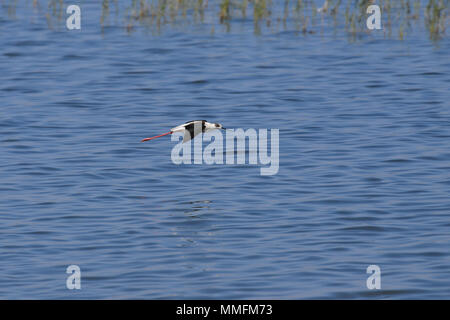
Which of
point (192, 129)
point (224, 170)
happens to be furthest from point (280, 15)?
point (192, 129)

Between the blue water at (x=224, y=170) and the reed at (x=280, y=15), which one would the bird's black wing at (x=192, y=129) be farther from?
the reed at (x=280, y=15)

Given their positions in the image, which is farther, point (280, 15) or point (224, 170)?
point (280, 15)

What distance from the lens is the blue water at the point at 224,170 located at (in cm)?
876

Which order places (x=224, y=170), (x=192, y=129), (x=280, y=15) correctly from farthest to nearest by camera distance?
(x=280, y=15)
(x=224, y=170)
(x=192, y=129)

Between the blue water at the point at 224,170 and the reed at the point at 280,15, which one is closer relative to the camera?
the blue water at the point at 224,170

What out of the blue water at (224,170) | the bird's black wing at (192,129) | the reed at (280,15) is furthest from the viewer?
the reed at (280,15)

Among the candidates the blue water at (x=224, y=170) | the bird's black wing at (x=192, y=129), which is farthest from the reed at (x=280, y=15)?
the bird's black wing at (x=192, y=129)

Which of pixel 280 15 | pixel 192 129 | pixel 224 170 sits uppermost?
pixel 280 15

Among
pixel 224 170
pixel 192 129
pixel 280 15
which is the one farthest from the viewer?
A: pixel 280 15

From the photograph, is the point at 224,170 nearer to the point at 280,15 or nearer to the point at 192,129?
the point at 192,129

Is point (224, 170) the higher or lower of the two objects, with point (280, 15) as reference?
lower

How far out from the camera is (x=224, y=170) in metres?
12.2

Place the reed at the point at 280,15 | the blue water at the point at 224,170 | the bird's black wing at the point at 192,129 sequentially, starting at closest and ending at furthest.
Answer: the blue water at the point at 224,170 < the bird's black wing at the point at 192,129 < the reed at the point at 280,15

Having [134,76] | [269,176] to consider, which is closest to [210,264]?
[269,176]
